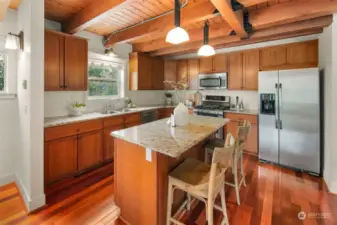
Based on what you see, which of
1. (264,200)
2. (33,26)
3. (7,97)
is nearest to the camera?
(33,26)

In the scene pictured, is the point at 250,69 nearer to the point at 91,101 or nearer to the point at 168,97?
the point at 168,97

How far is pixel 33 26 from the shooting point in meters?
2.00

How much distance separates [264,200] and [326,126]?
1.68m

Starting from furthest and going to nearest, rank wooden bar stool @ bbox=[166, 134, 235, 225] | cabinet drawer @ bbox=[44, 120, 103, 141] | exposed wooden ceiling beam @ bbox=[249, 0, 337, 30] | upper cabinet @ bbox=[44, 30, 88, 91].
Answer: upper cabinet @ bbox=[44, 30, 88, 91], cabinet drawer @ bbox=[44, 120, 103, 141], exposed wooden ceiling beam @ bbox=[249, 0, 337, 30], wooden bar stool @ bbox=[166, 134, 235, 225]

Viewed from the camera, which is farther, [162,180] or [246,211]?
[246,211]

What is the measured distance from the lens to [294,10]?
7.48ft

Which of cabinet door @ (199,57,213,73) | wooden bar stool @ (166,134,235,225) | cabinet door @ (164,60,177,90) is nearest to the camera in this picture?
wooden bar stool @ (166,134,235,225)

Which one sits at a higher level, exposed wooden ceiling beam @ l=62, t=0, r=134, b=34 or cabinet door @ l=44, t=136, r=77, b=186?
exposed wooden ceiling beam @ l=62, t=0, r=134, b=34

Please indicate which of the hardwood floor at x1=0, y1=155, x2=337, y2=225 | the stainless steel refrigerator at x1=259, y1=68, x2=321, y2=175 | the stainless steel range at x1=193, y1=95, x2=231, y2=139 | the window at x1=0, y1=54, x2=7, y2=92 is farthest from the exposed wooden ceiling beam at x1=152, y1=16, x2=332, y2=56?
the window at x1=0, y1=54, x2=7, y2=92

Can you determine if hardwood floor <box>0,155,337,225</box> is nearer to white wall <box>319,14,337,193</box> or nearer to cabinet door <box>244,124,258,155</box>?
white wall <box>319,14,337,193</box>

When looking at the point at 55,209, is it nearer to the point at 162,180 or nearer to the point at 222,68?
the point at 162,180

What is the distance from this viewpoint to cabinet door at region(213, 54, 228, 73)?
4.38 m

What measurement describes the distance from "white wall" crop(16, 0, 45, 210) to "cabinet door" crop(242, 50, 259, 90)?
3904 millimetres

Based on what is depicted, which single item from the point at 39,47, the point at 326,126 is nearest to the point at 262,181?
the point at 326,126
